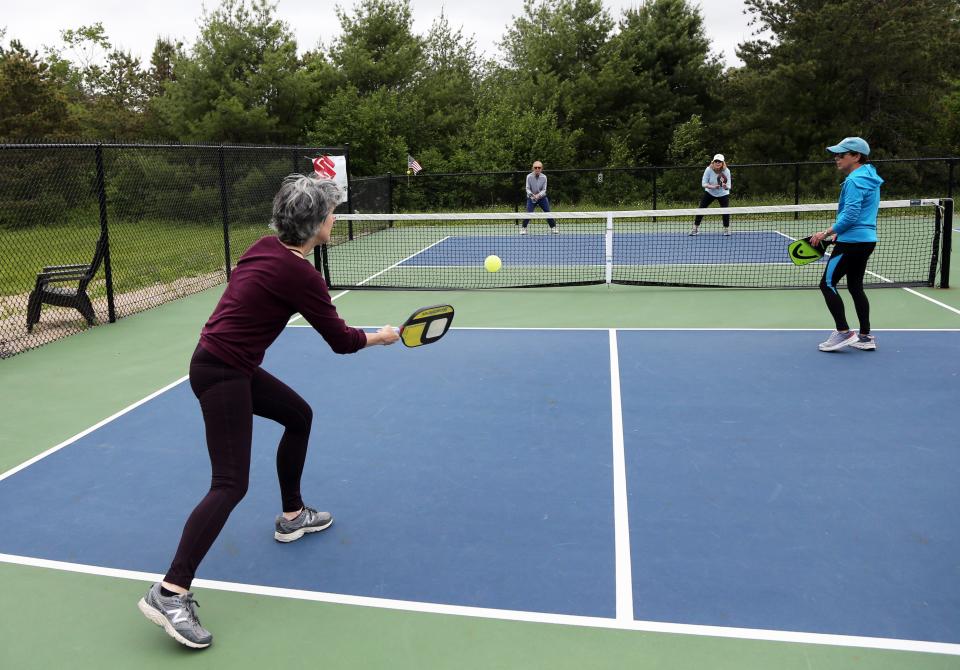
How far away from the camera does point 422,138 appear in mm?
32062

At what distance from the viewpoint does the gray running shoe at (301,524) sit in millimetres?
4141

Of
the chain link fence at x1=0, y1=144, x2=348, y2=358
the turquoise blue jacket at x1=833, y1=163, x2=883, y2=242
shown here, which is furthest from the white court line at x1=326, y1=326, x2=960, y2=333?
the chain link fence at x1=0, y1=144, x2=348, y2=358

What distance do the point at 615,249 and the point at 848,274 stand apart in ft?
29.8

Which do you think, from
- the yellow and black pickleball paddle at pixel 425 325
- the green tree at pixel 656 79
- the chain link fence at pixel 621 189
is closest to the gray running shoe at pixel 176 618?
the yellow and black pickleball paddle at pixel 425 325

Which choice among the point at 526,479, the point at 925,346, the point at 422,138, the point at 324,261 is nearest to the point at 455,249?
the point at 324,261

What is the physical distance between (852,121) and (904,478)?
1131 inches

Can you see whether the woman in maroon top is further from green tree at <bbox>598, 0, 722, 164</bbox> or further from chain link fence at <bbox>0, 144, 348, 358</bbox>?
green tree at <bbox>598, 0, 722, 164</bbox>

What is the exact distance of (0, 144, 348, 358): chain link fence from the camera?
9562 millimetres

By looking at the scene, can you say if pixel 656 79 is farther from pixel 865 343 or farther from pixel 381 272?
pixel 865 343

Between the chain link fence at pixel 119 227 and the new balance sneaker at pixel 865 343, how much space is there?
25.0ft

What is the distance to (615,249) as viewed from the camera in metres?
16.5

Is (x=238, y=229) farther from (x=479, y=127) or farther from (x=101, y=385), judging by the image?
(x=479, y=127)

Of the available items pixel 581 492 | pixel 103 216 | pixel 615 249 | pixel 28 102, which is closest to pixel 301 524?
pixel 581 492

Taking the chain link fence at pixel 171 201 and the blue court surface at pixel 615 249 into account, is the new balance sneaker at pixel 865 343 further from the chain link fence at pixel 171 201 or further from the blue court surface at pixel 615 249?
the chain link fence at pixel 171 201
